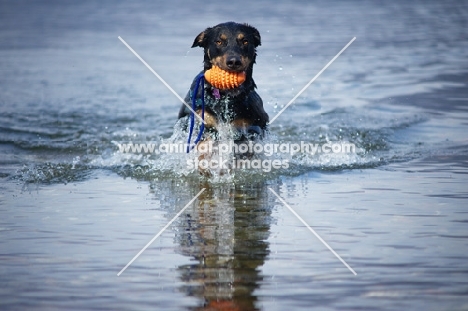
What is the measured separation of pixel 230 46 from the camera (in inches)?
277

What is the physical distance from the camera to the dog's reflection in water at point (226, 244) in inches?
163

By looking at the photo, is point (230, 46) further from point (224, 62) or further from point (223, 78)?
point (223, 78)

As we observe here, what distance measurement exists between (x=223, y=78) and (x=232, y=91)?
0.57 ft

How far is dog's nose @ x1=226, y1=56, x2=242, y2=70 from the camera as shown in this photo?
688 centimetres

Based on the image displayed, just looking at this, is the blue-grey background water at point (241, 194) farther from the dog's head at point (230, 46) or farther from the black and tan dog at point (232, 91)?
the dog's head at point (230, 46)

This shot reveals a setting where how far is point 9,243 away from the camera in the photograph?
5062 millimetres

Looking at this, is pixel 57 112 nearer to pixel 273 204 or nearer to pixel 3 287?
pixel 273 204

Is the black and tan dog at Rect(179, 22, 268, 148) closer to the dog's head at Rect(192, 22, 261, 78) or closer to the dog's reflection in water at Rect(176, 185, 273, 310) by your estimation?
the dog's head at Rect(192, 22, 261, 78)

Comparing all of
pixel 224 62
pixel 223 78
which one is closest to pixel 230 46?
pixel 224 62

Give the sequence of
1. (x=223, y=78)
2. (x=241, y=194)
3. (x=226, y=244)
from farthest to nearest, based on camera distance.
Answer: (x=223, y=78) → (x=241, y=194) → (x=226, y=244)

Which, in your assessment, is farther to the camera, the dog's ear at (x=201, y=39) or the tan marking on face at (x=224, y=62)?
Answer: the dog's ear at (x=201, y=39)

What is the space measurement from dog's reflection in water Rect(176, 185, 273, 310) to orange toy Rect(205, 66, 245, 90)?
3.00 ft

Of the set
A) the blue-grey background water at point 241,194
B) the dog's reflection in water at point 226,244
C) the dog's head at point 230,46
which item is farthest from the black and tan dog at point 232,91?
the dog's reflection in water at point 226,244

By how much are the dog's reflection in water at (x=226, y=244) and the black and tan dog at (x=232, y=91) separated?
718 millimetres
